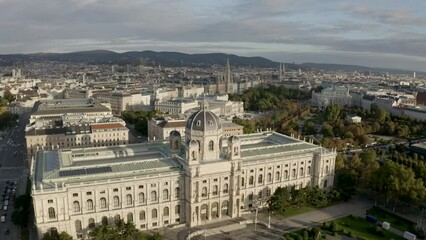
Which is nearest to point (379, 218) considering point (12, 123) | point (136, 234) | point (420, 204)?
point (420, 204)

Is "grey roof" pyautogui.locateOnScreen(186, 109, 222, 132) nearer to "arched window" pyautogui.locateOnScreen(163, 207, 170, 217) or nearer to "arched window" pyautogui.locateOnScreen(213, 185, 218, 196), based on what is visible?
"arched window" pyautogui.locateOnScreen(213, 185, 218, 196)

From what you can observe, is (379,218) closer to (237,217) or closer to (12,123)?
(237,217)

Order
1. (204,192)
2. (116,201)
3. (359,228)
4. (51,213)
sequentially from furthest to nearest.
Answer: (204,192) < (359,228) < (116,201) < (51,213)

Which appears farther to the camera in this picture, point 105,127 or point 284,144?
point 105,127

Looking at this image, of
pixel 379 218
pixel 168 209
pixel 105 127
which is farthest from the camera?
pixel 105 127

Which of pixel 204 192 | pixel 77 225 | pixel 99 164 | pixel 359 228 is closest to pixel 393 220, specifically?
pixel 359 228

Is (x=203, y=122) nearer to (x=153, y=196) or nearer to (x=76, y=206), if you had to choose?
(x=153, y=196)

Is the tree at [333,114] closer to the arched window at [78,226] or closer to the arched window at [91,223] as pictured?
the arched window at [91,223]
